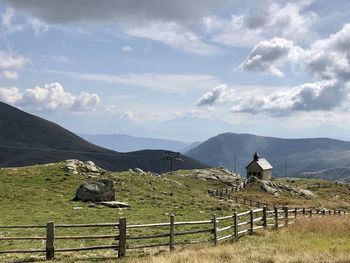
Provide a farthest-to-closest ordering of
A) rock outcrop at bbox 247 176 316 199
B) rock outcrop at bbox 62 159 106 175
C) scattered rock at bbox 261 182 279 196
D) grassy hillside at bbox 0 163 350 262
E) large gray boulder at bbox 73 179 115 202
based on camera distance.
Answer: rock outcrop at bbox 247 176 316 199, scattered rock at bbox 261 182 279 196, rock outcrop at bbox 62 159 106 175, large gray boulder at bbox 73 179 115 202, grassy hillside at bbox 0 163 350 262

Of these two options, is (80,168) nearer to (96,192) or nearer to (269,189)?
(96,192)

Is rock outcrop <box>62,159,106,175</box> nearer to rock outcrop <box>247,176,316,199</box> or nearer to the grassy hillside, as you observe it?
the grassy hillside

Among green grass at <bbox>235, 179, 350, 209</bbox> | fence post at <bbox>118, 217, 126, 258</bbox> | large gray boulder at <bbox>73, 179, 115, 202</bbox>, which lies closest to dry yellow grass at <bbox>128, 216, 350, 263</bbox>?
fence post at <bbox>118, 217, 126, 258</bbox>

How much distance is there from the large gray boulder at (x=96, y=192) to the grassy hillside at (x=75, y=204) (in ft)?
5.29

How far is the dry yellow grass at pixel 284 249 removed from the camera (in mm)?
19312

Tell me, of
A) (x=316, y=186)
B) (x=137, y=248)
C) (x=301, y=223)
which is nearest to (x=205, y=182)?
(x=316, y=186)

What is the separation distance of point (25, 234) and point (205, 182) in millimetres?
74338

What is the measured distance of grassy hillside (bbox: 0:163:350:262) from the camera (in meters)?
30.2

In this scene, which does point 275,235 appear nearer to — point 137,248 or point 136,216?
point 137,248

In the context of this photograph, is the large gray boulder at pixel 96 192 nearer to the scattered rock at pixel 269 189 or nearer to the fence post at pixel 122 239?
the fence post at pixel 122 239

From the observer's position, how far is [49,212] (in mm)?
40062

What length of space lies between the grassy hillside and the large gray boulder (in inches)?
63.5

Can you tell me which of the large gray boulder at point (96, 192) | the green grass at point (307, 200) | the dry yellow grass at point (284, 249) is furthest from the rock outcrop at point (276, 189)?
the dry yellow grass at point (284, 249)

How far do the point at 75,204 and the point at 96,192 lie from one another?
3.58 m
